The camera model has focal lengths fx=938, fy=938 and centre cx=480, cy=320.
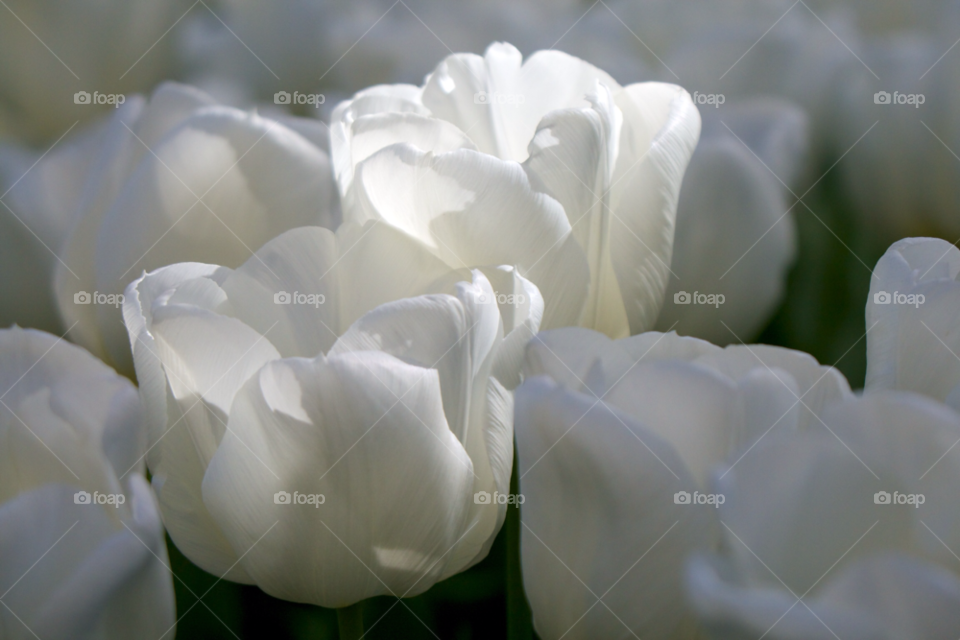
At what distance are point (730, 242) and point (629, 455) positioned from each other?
0.19 metres

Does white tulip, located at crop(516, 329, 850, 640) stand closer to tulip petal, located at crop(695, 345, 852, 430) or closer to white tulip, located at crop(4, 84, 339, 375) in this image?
tulip petal, located at crop(695, 345, 852, 430)

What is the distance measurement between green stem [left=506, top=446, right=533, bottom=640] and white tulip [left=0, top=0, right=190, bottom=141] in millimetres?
396

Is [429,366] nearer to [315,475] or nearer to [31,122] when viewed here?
[315,475]

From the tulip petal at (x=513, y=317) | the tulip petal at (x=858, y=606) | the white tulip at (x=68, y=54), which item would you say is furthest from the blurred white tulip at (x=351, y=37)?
the tulip petal at (x=858, y=606)

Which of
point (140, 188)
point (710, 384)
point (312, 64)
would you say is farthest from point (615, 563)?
point (312, 64)

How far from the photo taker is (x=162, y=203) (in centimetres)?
32

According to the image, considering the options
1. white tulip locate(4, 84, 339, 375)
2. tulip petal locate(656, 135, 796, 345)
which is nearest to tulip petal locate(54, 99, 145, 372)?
white tulip locate(4, 84, 339, 375)

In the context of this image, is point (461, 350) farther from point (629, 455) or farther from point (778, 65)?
point (778, 65)

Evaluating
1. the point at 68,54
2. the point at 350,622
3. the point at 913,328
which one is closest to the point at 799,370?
the point at 913,328

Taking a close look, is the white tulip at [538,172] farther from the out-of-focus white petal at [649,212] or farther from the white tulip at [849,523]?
the white tulip at [849,523]

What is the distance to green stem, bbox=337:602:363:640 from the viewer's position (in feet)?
0.87

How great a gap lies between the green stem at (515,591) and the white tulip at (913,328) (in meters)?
0.11

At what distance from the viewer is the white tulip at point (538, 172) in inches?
11.0

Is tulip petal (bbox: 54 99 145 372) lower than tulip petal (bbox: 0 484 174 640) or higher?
higher
